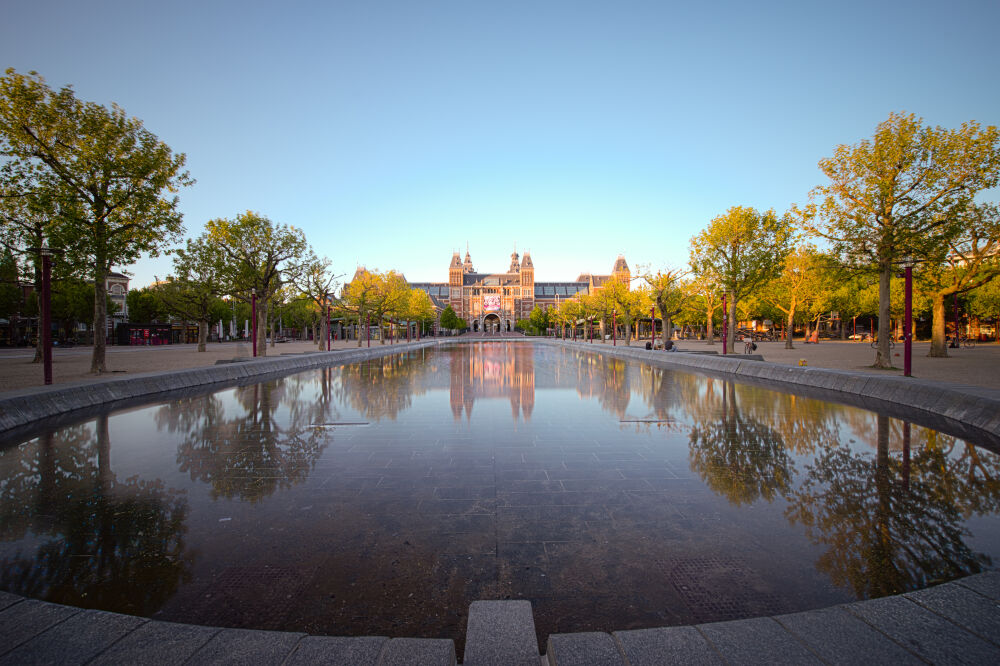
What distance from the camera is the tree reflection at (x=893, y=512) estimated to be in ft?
11.0

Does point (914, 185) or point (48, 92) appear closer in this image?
point (48, 92)

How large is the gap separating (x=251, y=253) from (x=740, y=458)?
2647 centimetres

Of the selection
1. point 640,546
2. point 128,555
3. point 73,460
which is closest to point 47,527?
point 128,555

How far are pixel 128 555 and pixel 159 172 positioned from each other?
57.7 feet

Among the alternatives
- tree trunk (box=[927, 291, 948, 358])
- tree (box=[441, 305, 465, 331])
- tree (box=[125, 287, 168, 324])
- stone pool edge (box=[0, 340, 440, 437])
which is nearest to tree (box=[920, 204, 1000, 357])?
tree trunk (box=[927, 291, 948, 358])

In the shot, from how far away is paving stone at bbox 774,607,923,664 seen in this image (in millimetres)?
2186

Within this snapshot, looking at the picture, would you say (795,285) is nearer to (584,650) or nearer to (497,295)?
(584,650)

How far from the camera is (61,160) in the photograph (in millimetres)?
15625

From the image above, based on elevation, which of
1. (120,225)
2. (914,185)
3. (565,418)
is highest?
(914,185)

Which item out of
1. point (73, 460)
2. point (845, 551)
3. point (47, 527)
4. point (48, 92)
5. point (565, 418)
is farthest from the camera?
point (48, 92)

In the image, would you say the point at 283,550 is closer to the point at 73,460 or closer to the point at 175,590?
the point at 175,590

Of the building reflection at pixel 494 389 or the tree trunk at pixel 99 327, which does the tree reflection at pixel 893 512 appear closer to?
the building reflection at pixel 494 389

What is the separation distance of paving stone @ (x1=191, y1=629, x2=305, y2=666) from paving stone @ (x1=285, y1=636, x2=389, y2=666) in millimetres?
66

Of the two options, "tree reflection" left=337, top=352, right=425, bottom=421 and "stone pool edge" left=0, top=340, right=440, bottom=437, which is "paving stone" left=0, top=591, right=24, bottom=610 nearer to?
"tree reflection" left=337, top=352, right=425, bottom=421
